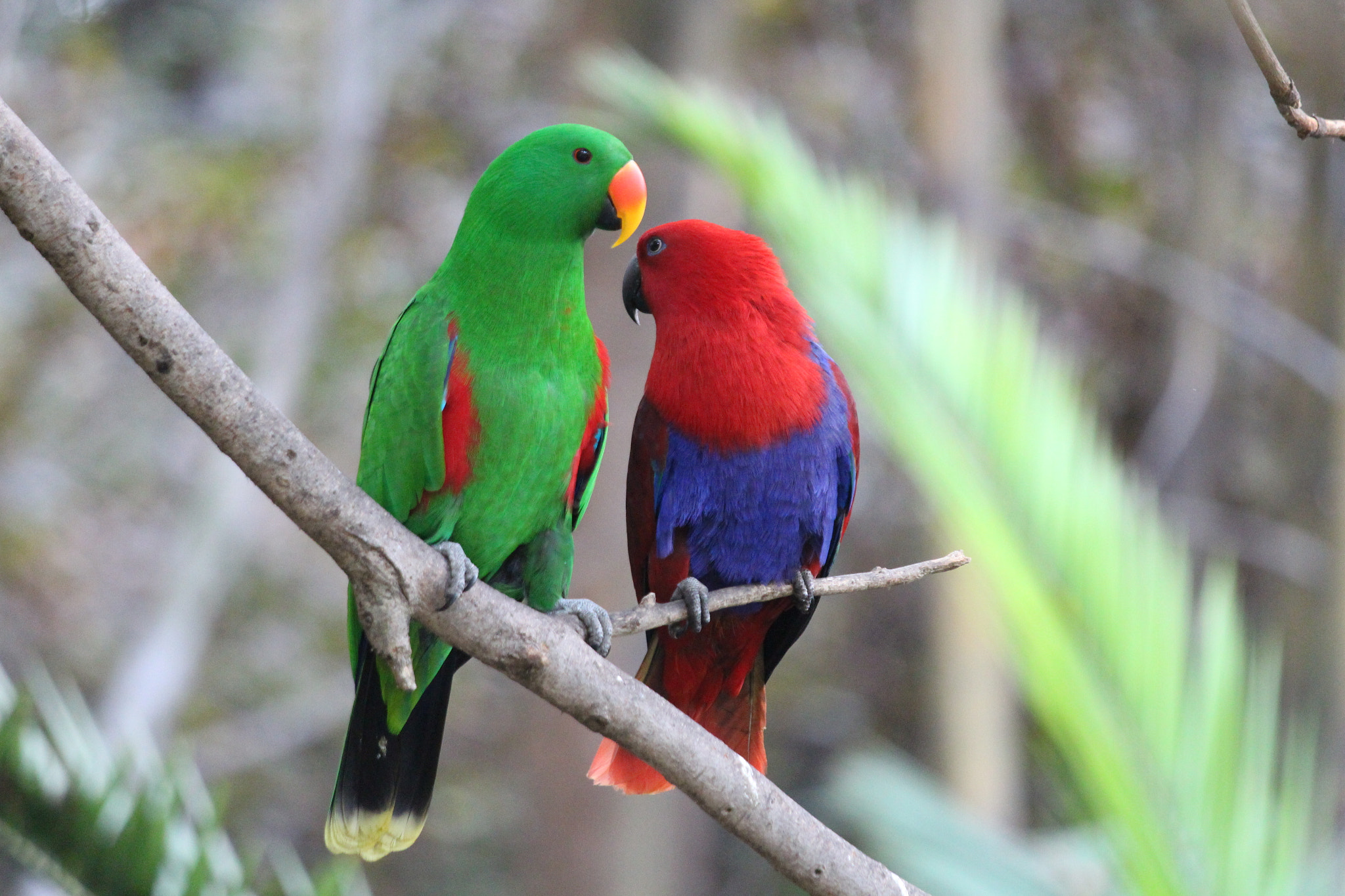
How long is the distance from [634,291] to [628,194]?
338 millimetres

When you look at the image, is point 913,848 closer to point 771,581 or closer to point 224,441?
point 771,581

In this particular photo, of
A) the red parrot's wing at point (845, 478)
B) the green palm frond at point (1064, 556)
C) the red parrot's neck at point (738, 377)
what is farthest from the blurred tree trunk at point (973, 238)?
the red parrot's neck at point (738, 377)

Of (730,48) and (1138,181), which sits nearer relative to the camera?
(730,48)

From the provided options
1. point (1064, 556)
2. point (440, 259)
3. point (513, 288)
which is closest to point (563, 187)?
point (513, 288)

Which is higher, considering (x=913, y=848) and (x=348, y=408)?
(x=913, y=848)

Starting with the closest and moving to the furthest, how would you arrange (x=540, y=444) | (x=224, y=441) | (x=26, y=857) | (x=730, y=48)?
(x=224, y=441)
(x=540, y=444)
(x=26, y=857)
(x=730, y=48)

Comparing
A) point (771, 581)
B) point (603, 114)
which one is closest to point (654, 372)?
point (771, 581)

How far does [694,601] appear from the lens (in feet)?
5.65

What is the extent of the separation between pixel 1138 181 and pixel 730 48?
2.99m

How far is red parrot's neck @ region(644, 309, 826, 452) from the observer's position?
5.62 ft

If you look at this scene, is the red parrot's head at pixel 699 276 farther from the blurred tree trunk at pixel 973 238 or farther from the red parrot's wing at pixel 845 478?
the blurred tree trunk at pixel 973 238

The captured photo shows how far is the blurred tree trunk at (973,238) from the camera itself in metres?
4.86

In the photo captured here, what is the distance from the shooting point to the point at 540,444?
1744 millimetres

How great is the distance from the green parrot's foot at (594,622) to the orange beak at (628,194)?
1.91 ft
